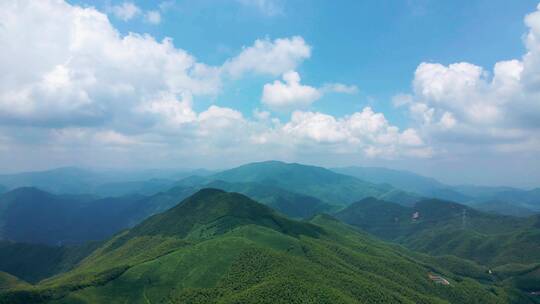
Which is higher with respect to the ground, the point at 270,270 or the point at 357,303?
the point at 270,270

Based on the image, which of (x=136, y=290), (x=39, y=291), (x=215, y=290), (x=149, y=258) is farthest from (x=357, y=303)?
(x=39, y=291)

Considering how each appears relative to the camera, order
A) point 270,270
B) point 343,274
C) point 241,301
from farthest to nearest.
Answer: point 343,274 < point 270,270 < point 241,301

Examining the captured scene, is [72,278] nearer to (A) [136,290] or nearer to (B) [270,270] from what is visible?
(A) [136,290]

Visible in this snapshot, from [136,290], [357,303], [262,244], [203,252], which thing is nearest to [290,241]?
[262,244]

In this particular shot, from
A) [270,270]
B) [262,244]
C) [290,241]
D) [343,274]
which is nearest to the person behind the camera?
[270,270]

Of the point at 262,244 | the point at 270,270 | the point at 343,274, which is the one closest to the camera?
the point at 270,270

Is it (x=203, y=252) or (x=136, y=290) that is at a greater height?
(x=203, y=252)

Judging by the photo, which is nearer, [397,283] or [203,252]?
[203,252]

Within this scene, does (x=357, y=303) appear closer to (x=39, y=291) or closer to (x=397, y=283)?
(x=397, y=283)

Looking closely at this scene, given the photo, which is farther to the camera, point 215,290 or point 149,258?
point 149,258
